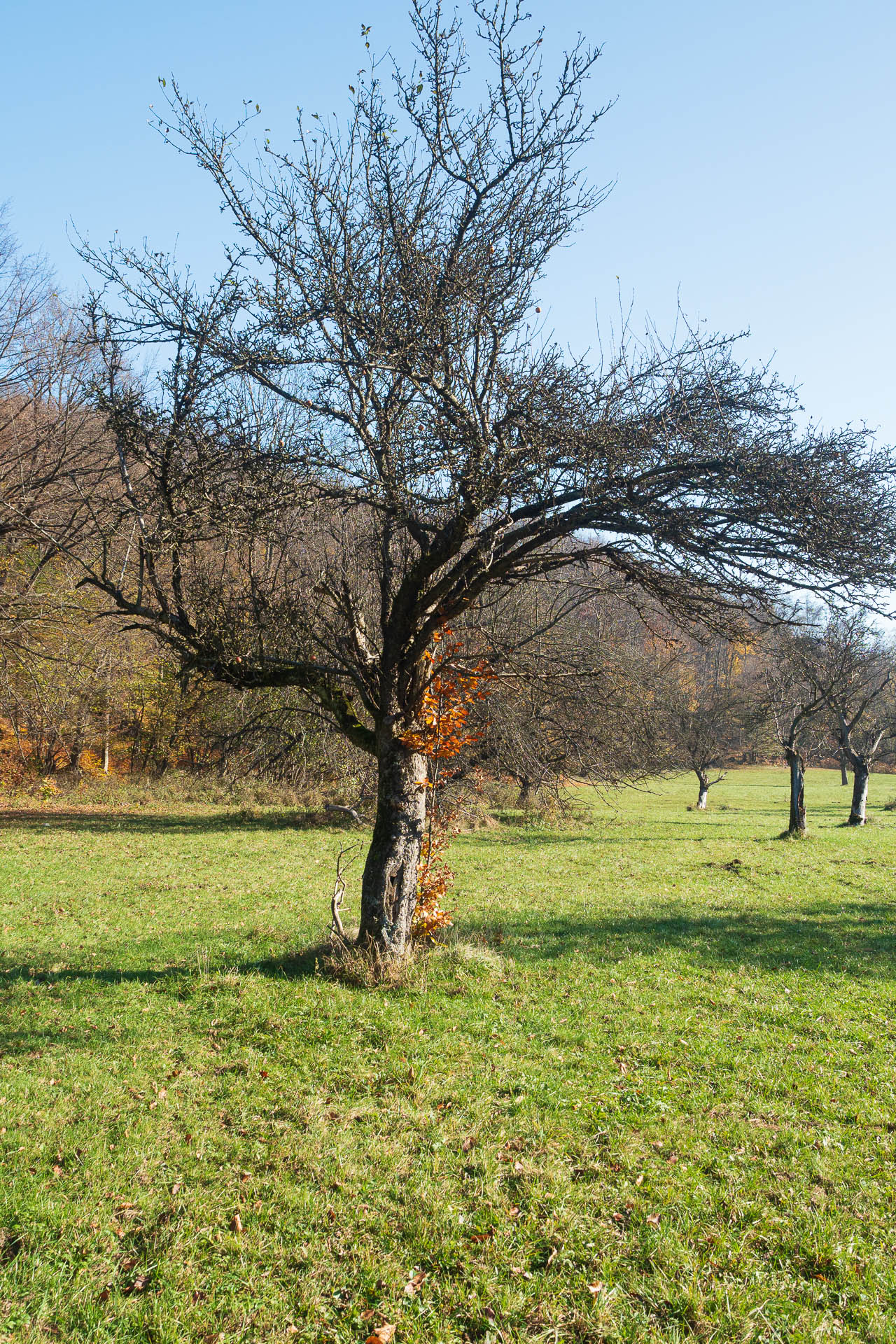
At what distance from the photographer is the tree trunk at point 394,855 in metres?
7.34

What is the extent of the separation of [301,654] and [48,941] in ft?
16.5

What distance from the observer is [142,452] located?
6188 mm

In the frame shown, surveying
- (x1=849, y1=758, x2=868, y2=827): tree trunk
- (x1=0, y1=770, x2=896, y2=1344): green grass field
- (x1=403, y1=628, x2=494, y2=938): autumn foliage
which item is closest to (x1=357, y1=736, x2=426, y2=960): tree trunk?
(x1=403, y1=628, x2=494, y2=938): autumn foliage

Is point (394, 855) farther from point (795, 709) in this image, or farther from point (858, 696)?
point (858, 696)

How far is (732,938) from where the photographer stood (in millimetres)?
10008

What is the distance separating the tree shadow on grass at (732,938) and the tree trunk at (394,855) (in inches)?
76.4

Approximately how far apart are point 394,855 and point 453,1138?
3.09 meters

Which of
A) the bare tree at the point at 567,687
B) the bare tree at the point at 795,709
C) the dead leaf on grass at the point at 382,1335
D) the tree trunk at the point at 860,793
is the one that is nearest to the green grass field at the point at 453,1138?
the dead leaf on grass at the point at 382,1335

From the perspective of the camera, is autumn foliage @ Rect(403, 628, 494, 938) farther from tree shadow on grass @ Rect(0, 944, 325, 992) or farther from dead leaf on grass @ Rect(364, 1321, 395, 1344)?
dead leaf on grass @ Rect(364, 1321, 395, 1344)

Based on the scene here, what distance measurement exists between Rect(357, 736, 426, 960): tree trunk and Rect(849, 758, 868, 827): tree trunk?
22350 mm

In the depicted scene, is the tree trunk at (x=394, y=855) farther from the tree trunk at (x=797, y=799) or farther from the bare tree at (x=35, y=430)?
the tree trunk at (x=797, y=799)

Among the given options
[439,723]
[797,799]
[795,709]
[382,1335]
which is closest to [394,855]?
[439,723]

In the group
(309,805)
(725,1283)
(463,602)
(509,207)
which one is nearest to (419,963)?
(463,602)

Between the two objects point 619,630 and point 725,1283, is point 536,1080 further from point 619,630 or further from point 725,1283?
point 619,630
